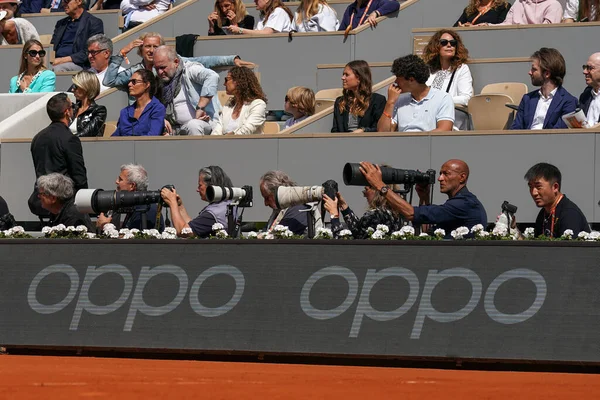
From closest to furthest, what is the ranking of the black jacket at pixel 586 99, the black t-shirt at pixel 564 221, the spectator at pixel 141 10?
the black t-shirt at pixel 564 221 < the black jacket at pixel 586 99 < the spectator at pixel 141 10

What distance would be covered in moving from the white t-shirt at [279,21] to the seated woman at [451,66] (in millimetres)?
2825

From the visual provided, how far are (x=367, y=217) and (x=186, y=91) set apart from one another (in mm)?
4302

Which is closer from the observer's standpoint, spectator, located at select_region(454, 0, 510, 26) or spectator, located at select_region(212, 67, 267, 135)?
spectator, located at select_region(212, 67, 267, 135)

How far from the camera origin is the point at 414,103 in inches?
420

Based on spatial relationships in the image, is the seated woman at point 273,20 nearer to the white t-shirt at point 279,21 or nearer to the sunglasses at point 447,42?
the white t-shirt at point 279,21

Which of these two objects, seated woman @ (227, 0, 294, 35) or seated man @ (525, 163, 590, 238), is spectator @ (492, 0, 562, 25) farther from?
seated man @ (525, 163, 590, 238)

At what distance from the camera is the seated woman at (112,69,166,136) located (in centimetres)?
1139

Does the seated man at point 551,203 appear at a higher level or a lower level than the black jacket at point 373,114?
lower

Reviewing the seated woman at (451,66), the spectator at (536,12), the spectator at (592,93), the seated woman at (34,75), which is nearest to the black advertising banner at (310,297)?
the spectator at (592,93)

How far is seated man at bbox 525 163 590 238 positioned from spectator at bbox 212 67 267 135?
3617 millimetres

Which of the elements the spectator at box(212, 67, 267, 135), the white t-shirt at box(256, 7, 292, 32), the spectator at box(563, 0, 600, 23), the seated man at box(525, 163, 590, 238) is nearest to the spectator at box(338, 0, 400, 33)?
the white t-shirt at box(256, 7, 292, 32)

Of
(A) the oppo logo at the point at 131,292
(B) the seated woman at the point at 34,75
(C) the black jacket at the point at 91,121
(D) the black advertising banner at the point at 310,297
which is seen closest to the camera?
(D) the black advertising banner at the point at 310,297

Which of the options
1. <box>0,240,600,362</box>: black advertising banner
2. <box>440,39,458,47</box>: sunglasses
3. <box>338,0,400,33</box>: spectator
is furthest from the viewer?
<box>338,0,400,33</box>: spectator

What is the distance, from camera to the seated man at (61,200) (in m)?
9.38
